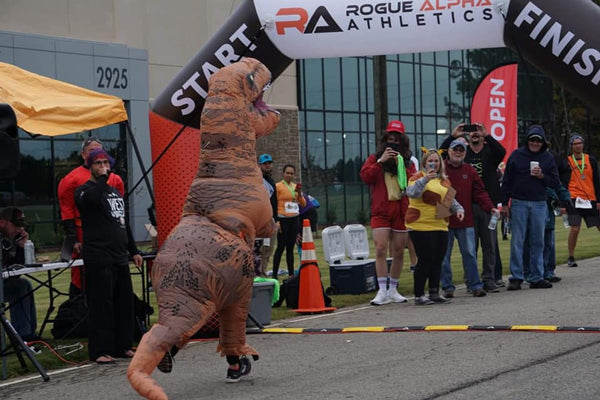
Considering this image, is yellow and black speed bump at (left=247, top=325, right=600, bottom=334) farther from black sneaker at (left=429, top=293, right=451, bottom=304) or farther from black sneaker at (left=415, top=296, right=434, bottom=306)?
black sneaker at (left=429, top=293, right=451, bottom=304)

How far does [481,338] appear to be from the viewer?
9.63 metres

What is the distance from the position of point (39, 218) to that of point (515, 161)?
16.6 metres

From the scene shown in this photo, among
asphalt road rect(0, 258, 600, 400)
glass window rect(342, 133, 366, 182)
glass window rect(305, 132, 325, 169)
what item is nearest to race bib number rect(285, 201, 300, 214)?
asphalt road rect(0, 258, 600, 400)

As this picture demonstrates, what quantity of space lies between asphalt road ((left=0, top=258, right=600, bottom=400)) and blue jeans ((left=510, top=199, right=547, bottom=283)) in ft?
8.59

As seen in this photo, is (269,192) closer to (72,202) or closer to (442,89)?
(72,202)

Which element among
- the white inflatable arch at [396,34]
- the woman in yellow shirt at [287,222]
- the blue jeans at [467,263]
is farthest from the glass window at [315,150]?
the white inflatable arch at [396,34]

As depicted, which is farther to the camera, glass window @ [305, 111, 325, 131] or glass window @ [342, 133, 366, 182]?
glass window @ [342, 133, 366, 182]

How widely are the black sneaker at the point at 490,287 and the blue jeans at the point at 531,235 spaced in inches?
12.2

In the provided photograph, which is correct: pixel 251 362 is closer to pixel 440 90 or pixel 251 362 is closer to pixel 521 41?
pixel 521 41

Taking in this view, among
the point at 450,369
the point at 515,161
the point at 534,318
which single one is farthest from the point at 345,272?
the point at 450,369

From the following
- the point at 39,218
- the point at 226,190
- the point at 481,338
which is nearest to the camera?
the point at 226,190

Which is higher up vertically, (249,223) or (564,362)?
(249,223)

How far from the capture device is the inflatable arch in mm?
9383

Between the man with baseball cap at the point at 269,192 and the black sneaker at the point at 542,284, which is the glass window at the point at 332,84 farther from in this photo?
the black sneaker at the point at 542,284
